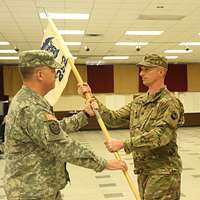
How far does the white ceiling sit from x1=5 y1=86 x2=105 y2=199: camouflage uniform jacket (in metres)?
4.63

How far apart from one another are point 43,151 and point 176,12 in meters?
5.74

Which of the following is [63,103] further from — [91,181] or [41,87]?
[41,87]

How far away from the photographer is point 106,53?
1322 cm

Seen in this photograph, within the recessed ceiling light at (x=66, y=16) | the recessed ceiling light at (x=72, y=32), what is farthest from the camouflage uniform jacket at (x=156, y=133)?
the recessed ceiling light at (x=72, y=32)

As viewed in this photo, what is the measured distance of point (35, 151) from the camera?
1.96 meters

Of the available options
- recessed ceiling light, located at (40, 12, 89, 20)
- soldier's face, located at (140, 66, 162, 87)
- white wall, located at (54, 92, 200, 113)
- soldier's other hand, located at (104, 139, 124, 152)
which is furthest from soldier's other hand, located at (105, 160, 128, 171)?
white wall, located at (54, 92, 200, 113)

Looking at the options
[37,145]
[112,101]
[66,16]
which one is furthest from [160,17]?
[112,101]

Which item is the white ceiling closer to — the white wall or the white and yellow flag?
the white and yellow flag

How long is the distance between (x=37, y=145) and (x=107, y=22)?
20.4 ft

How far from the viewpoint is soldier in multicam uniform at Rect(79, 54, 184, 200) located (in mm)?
2389

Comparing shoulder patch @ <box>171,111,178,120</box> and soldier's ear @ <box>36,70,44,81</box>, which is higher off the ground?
soldier's ear @ <box>36,70,44,81</box>

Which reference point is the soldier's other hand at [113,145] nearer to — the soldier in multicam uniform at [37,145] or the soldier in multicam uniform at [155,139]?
the soldier in multicam uniform at [155,139]

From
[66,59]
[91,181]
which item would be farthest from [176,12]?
[66,59]

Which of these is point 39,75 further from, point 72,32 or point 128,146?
point 72,32
